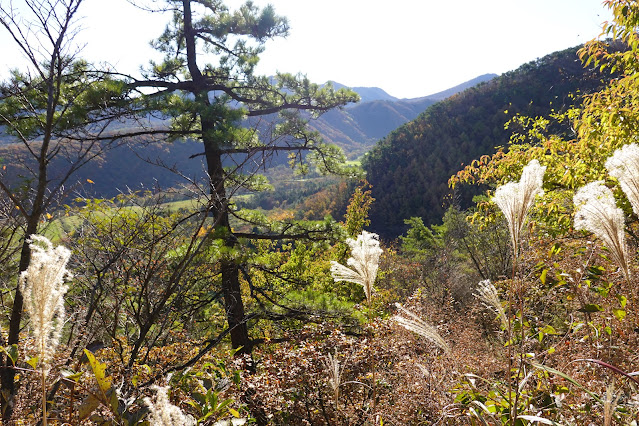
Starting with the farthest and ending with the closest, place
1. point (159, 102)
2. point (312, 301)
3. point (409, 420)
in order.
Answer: point (312, 301), point (159, 102), point (409, 420)

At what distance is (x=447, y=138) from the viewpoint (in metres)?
51.0

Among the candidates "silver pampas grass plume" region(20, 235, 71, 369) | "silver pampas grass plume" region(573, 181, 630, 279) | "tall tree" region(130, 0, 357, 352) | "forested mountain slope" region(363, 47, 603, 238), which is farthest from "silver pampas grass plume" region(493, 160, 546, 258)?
"forested mountain slope" region(363, 47, 603, 238)

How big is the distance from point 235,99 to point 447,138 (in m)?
49.6

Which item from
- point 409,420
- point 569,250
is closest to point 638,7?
point 569,250

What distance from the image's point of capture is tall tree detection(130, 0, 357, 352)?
552 centimetres

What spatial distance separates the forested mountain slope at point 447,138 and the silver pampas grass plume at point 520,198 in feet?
139

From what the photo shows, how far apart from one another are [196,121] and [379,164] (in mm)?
48102

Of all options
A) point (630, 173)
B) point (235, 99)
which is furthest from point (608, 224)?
point (235, 99)

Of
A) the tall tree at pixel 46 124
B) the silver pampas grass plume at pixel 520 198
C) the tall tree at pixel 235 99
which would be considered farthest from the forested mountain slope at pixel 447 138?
the silver pampas grass plume at pixel 520 198

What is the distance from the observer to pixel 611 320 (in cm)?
226

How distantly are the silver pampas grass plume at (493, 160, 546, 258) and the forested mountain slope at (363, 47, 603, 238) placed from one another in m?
42.5

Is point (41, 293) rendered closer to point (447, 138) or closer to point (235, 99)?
point (235, 99)

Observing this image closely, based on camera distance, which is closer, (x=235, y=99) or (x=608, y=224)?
(x=608, y=224)

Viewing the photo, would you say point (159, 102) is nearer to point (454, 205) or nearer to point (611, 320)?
point (611, 320)
